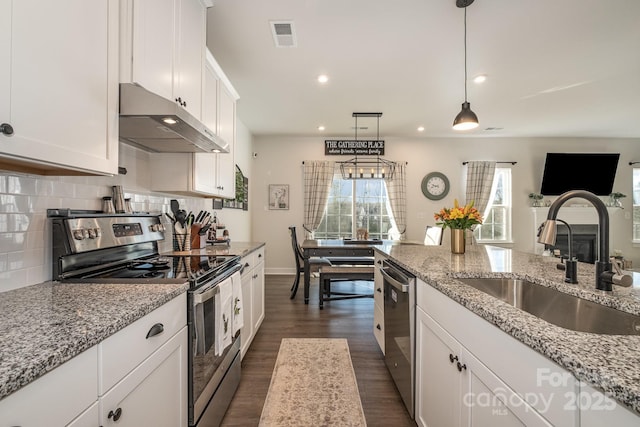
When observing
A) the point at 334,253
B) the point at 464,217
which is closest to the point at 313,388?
the point at 464,217

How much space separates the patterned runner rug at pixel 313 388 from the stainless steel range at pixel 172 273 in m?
0.32

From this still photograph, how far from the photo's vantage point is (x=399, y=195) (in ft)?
18.9

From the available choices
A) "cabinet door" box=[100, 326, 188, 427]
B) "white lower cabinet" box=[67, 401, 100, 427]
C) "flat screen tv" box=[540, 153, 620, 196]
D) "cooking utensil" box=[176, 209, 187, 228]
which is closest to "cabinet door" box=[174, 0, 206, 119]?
"cooking utensil" box=[176, 209, 187, 228]

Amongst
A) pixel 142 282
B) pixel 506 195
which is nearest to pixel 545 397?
pixel 142 282

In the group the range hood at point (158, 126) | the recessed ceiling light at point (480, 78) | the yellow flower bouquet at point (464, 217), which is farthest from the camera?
the recessed ceiling light at point (480, 78)

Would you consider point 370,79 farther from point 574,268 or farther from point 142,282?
point 142,282

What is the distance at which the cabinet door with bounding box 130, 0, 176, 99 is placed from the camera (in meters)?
1.36

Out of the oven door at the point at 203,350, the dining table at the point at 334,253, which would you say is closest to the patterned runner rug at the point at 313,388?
the oven door at the point at 203,350

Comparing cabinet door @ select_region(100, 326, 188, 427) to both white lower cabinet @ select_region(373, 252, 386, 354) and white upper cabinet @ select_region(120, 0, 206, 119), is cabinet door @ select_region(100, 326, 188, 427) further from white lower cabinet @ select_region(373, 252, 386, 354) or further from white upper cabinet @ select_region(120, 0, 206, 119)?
white lower cabinet @ select_region(373, 252, 386, 354)

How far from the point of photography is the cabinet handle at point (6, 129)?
813mm

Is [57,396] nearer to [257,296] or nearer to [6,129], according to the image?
[6,129]

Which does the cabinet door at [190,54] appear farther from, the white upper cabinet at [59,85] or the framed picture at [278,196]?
the framed picture at [278,196]

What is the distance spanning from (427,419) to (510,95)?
13.1ft

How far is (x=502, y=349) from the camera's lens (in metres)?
0.88
